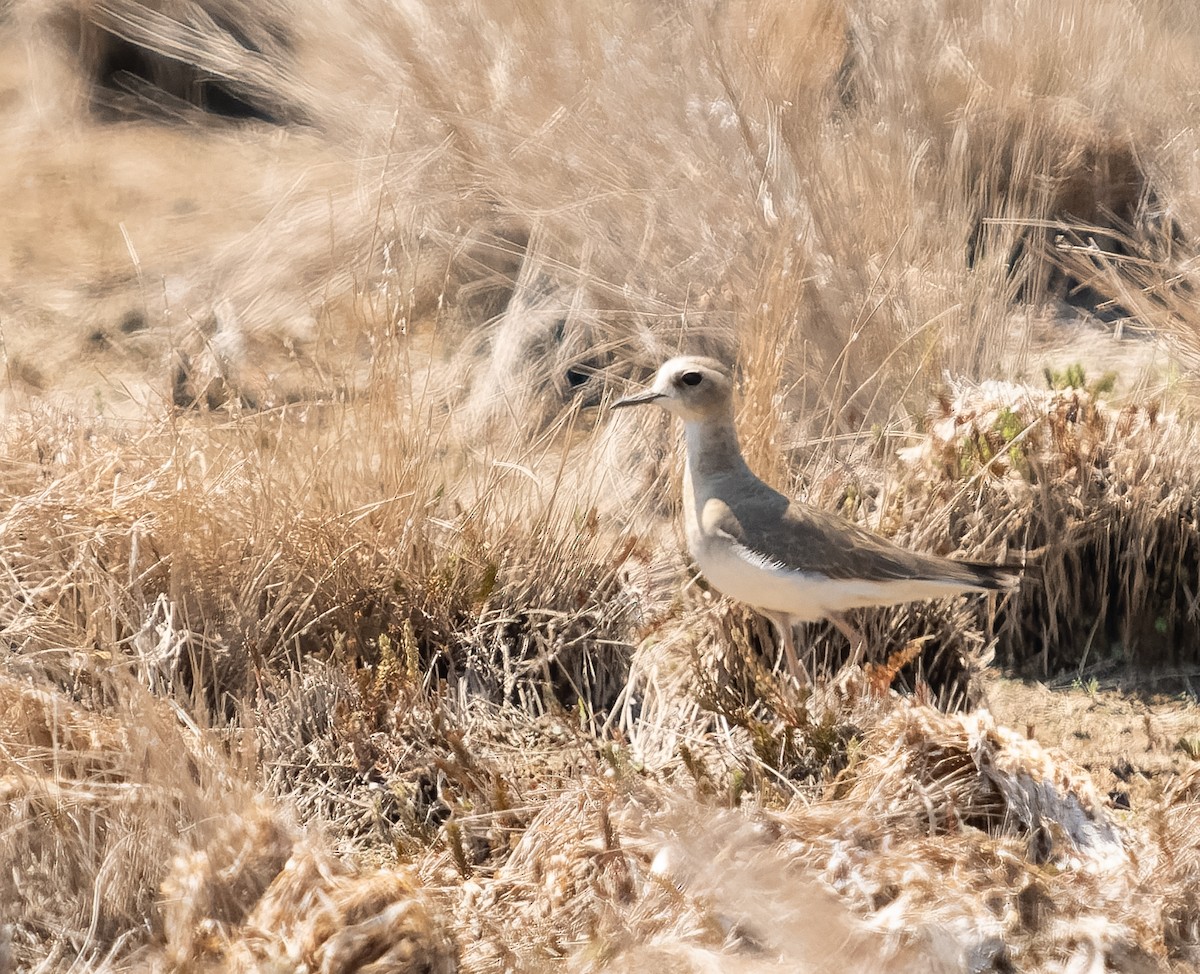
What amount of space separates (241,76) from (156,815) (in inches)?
209

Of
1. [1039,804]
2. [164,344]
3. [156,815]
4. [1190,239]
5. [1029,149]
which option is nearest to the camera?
[156,815]

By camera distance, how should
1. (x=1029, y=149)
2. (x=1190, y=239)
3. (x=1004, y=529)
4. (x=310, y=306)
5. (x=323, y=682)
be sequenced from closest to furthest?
(x=323, y=682)
(x=1004, y=529)
(x=1190, y=239)
(x=1029, y=149)
(x=310, y=306)

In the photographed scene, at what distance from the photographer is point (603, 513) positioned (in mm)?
5250

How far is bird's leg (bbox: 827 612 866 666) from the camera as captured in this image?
3.85 meters

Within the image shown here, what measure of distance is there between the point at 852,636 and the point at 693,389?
0.83 meters

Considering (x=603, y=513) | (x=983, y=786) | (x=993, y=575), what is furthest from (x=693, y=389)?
(x=603, y=513)

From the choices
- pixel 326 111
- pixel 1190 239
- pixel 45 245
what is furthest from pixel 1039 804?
pixel 45 245

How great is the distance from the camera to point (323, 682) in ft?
13.6

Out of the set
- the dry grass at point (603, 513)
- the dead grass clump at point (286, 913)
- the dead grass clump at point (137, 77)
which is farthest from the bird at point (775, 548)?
the dead grass clump at point (137, 77)

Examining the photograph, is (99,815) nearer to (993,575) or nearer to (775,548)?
(775,548)

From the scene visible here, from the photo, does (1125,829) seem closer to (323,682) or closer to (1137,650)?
(1137,650)

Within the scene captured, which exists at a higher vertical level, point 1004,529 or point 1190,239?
point 1190,239

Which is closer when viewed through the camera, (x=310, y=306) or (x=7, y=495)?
(x=7, y=495)

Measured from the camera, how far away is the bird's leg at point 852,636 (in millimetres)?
3846
